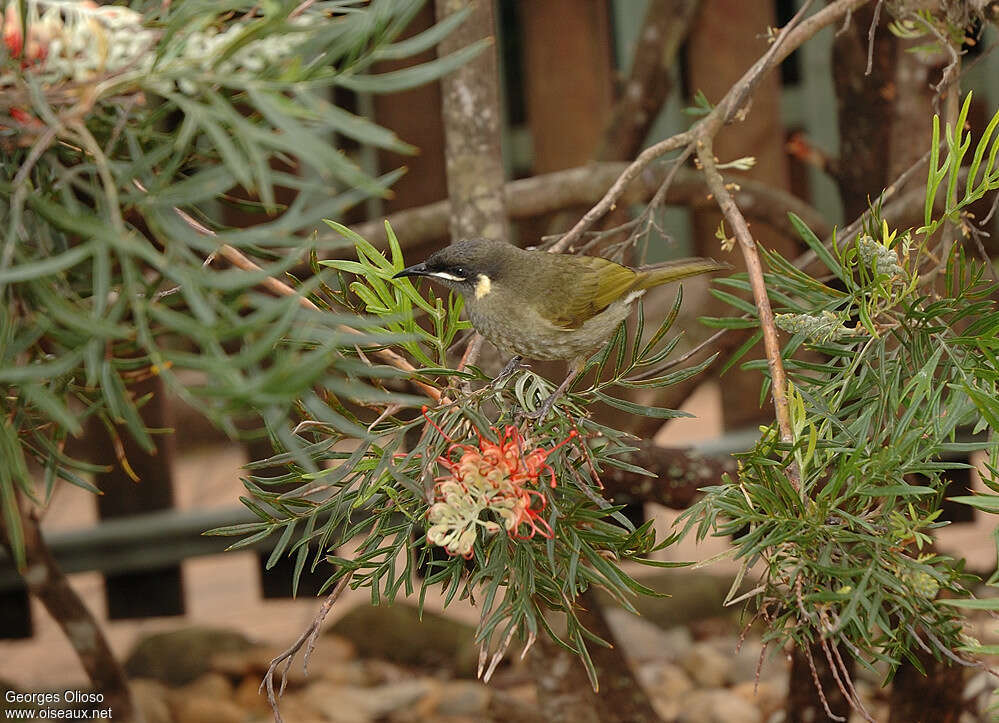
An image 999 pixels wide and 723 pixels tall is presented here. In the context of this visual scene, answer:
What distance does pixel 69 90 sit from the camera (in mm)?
506

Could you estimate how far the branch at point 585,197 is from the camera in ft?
6.22

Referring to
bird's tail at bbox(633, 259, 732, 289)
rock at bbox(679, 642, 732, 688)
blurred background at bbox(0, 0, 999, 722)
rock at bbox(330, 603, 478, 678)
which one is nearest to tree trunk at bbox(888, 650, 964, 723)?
blurred background at bbox(0, 0, 999, 722)

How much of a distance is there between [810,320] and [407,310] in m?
0.34

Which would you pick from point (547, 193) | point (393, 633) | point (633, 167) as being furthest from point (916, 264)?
point (393, 633)

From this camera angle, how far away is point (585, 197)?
1917mm

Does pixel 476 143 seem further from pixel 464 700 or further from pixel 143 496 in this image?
pixel 143 496

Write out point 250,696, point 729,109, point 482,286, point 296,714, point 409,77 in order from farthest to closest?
point 250,696
point 296,714
point 482,286
point 729,109
point 409,77

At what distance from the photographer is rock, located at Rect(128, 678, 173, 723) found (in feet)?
6.51

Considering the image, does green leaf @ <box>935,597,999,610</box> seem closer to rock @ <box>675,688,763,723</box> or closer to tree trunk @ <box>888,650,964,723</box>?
tree trunk @ <box>888,650,964,723</box>

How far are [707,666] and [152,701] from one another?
1.17 meters

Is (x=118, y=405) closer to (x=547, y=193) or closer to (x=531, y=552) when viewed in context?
(x=531, y=552)

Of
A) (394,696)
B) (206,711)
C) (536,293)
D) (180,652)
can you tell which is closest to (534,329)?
(536,293)

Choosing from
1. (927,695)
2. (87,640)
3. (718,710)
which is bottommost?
(718,710)

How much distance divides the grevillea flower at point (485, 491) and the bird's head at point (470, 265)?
395 mm
